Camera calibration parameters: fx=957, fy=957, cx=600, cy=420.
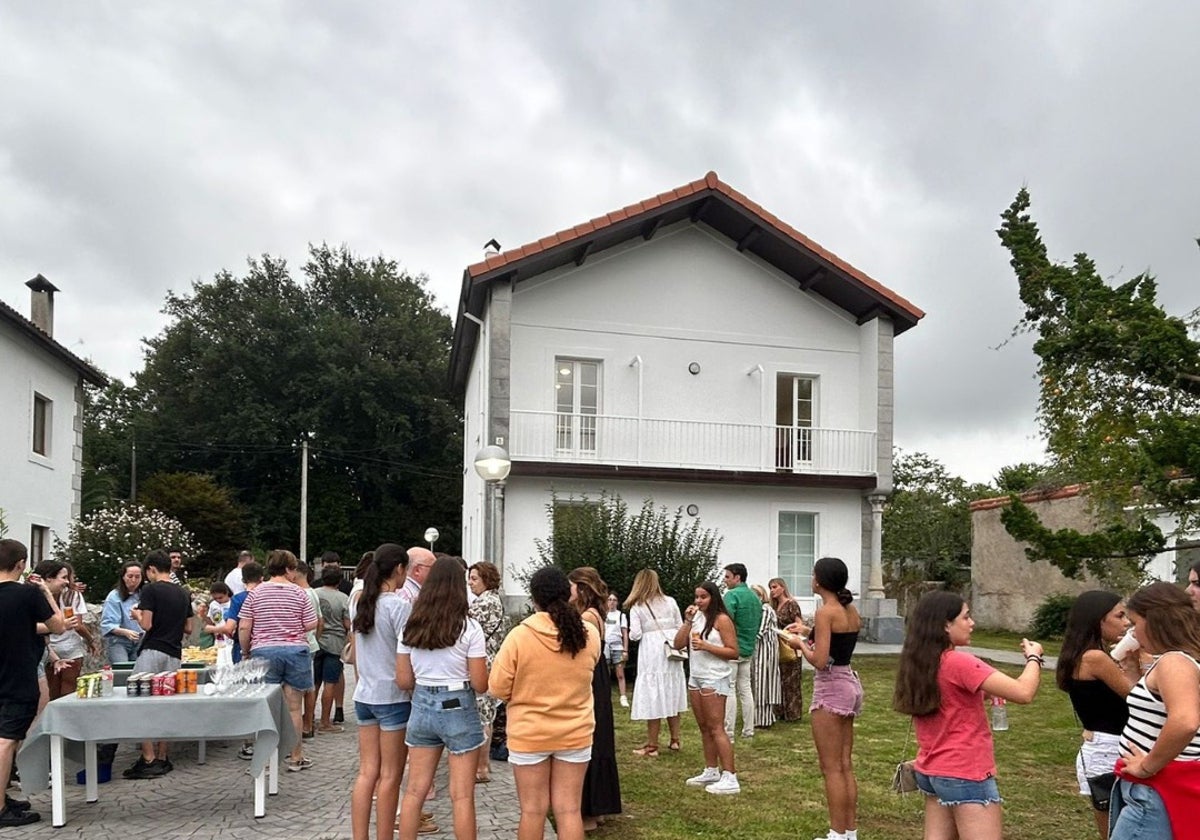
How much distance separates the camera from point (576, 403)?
2097 centimetres

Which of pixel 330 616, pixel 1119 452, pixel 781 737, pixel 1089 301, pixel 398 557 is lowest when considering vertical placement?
pixel 781 737

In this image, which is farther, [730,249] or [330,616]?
[730,249]

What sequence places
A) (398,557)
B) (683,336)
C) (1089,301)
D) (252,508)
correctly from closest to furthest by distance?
(398,557)
(1089,301)
(683,336)
(252,508)

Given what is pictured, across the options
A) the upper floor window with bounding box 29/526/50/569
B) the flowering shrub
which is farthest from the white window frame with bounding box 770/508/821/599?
the upper floor window with bounding box 29/526/50/569

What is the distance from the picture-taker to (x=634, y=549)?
14.8 metres

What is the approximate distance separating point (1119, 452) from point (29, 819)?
10.3 metres

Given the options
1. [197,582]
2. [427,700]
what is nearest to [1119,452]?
[427,700]

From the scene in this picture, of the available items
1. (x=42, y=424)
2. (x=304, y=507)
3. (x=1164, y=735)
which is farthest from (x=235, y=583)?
(x=304, y=507)

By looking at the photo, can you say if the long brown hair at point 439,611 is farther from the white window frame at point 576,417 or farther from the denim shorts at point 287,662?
the white window frame at point 576,417

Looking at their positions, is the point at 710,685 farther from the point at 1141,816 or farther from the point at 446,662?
the point at 1141,816

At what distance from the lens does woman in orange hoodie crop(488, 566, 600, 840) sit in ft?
16.3

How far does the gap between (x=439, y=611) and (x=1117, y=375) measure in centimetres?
653

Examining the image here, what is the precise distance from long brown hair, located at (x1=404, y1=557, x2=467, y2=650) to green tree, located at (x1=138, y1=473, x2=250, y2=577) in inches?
1144

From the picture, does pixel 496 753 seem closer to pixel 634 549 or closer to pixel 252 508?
pixel 634 549
